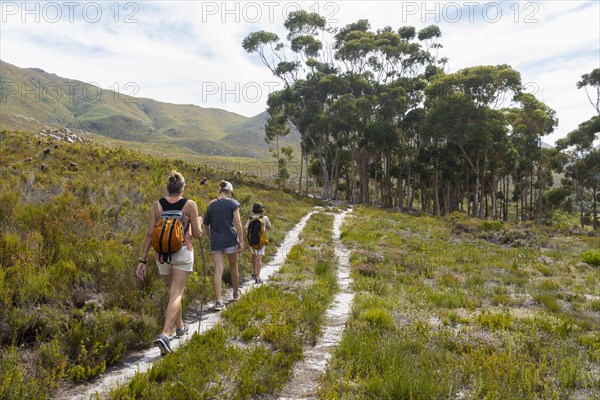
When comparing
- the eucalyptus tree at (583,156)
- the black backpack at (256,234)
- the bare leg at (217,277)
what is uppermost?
the eucalyptus tree at (583,156)

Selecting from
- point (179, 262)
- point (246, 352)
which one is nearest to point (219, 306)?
point (246, 352)

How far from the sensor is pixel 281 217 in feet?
75.7

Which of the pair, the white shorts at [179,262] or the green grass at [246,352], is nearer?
the green grass at [246,352]

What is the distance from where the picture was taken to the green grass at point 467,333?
4176 millimetres

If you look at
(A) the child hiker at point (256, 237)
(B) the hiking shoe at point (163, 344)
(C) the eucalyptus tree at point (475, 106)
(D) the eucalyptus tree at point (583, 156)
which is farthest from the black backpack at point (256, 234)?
(D) the eucalyptus tree at point (583, 156)

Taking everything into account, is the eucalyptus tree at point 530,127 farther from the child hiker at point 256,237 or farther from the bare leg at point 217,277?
the bare leg at point 217,277

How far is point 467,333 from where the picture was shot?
5996mm

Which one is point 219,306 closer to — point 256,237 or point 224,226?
point 224,226

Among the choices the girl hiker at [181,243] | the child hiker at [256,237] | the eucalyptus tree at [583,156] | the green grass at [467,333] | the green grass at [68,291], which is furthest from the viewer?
the eucalyptus tree at [583,156]

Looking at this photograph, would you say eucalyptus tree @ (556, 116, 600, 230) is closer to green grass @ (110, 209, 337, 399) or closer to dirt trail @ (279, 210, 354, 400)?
dirt trail @ (279, 210, 354, 400)

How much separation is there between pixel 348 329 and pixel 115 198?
9.39m

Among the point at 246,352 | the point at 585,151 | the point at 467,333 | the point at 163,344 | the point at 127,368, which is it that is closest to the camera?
the point at 127,368

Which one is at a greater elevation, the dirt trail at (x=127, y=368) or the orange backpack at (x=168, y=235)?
the orange backpack at (x=168, y=235)

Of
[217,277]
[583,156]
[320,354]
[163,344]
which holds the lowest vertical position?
[320,354]
